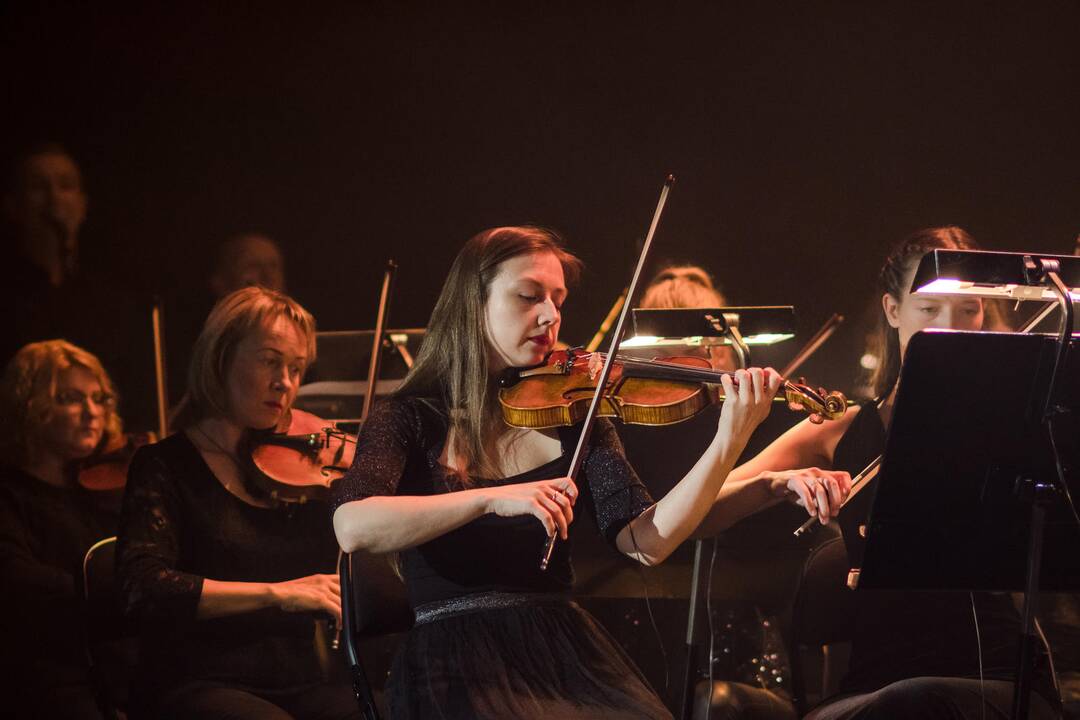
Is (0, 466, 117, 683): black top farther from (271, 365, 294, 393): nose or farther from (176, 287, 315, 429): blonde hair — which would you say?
(271, 365, 294, 393): nose

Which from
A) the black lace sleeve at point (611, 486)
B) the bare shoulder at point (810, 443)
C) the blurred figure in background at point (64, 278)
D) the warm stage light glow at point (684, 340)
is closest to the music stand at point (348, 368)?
the warm stage light glow at point (684, 340)

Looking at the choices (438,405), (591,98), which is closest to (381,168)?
(591,98)

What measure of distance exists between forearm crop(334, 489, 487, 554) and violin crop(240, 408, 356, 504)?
0.66 metres

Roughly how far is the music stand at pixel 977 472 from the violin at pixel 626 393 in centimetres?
35

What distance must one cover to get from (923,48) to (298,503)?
252cm

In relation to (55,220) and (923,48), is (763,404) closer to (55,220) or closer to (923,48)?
(923,48)

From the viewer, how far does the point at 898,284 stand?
2.07 metres

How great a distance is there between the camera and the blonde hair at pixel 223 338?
7.48ft

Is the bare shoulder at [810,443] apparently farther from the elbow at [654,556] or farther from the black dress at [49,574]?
the black dress at [49,574]

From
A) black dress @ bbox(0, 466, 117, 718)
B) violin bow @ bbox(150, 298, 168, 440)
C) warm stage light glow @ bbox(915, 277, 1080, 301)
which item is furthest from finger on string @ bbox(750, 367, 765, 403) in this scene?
violin bow @ bbox(150, 298, 168, 440)

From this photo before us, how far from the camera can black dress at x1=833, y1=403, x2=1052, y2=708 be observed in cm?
179

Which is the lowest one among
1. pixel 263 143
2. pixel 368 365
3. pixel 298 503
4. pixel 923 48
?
pixel 298 503

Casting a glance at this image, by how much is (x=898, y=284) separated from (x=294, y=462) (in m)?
1.33

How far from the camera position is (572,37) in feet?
11.8
